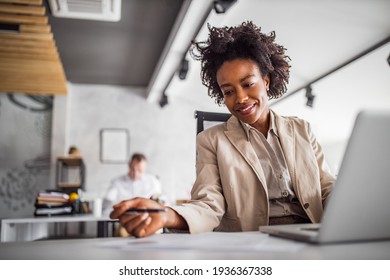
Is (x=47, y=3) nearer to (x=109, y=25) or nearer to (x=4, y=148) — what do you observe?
(x=109, y=25)

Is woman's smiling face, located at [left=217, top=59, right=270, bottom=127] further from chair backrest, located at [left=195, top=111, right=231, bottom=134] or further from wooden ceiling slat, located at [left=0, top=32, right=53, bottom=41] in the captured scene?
wooden ceiling slat, located at [left=0, top=32, right=53, bottom=41]

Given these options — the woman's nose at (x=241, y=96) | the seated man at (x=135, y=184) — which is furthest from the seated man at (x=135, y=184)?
the woman's nose at (x=241, y=96)

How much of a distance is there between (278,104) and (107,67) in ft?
11.4

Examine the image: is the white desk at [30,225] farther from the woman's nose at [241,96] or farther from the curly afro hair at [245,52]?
the woman's nose at [241,96]

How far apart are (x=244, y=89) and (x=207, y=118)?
290 millimetres

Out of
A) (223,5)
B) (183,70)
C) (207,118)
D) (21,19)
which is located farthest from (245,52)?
(183,70)

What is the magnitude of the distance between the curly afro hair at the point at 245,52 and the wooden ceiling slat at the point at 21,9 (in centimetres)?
194

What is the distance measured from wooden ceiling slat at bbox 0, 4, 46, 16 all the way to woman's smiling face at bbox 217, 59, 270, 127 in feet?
7.00

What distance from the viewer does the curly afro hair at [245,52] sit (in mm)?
1140

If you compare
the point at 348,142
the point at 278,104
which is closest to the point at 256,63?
the point at 278,104

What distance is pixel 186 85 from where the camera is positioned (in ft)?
15.6

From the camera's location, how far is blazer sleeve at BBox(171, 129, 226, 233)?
2.56 ft

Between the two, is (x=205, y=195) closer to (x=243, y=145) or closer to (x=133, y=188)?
(x=243, y=145)

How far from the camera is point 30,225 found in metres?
2.96
